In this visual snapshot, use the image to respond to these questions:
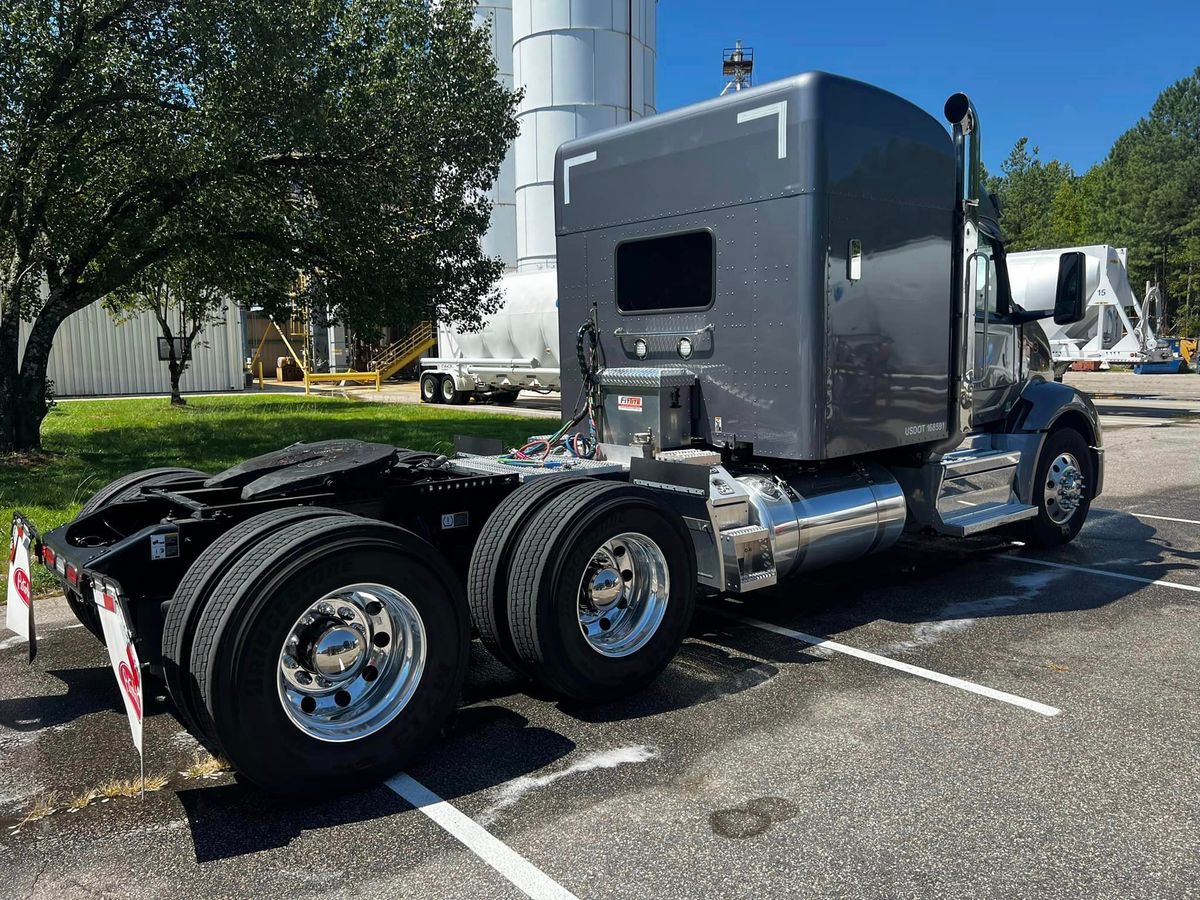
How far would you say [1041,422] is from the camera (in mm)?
7367

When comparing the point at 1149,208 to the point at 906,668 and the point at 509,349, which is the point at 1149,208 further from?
the point at 906,668

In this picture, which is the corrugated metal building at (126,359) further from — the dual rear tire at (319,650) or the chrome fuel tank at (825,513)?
the dual rear tire at (319,650)

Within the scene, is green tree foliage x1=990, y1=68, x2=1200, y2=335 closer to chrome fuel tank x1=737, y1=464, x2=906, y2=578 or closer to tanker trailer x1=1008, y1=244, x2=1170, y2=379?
tanker trailer x1=1008, y1=244, x2=1170, y2=379

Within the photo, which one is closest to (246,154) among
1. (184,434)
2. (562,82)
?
(184,434)

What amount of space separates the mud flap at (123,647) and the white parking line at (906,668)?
3480 mm

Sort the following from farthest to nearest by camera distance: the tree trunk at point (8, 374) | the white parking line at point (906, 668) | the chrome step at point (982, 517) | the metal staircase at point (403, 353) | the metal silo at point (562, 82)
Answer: the metal staircase at point (403, 353), the metal silo at point (562, 82), the tree trunk at point (8, 374), the chrome step at point (982, 517), the white parking line at point (906, 668)

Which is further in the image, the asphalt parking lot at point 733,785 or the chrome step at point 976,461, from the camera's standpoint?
the chrome step at point 976,461

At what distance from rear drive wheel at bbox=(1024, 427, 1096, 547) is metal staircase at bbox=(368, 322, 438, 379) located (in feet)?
111

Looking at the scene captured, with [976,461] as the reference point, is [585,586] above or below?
below

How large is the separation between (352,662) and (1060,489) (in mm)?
6112

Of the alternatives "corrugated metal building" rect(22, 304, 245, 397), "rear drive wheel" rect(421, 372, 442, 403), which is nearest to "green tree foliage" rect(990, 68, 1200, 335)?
"rear drive wheel" rect(421, 372, 442, 403)

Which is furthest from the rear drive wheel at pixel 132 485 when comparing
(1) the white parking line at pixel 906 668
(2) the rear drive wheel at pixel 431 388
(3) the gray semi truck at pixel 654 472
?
(2) the rear drive wheel at pixel 431 388

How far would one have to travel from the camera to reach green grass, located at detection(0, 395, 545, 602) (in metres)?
10.0

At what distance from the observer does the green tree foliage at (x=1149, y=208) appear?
56.0 metres
